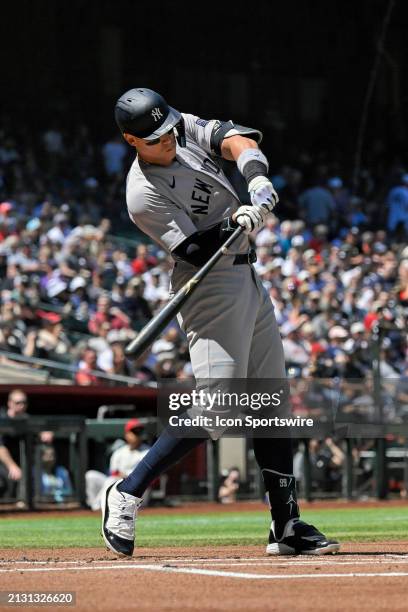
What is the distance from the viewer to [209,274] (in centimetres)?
624

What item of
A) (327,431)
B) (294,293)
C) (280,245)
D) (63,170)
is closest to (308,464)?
(327,431)

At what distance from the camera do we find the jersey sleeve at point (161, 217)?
20.3 feet

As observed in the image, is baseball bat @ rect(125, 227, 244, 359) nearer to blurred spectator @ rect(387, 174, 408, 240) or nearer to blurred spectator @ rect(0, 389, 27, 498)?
blurred spectator @ rect(0, 389, 27, 498)

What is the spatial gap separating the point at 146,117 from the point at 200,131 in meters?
0.36

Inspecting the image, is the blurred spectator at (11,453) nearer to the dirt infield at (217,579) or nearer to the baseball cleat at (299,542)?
the dirt infield at (217,579)

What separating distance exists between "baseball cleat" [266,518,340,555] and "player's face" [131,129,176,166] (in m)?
1.76

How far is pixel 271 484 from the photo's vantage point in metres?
6.36

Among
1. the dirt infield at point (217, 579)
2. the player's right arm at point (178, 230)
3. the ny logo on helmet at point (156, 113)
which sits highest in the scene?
the ny logo on helmet at point (156, 113)

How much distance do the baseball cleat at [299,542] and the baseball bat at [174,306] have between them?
1.08 m

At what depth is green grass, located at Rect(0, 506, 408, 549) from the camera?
308 inches

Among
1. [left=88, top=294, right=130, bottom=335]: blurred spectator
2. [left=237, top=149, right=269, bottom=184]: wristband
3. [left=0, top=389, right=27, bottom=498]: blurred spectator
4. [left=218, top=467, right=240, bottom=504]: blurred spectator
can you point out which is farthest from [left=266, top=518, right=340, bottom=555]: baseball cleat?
[left=88, top=294, right=130, bottom=335]: blurred spectator

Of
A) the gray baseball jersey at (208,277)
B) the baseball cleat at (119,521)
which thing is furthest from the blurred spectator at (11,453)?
the gray baseball jersey at (208,277)

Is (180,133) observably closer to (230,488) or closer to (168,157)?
(168,157)

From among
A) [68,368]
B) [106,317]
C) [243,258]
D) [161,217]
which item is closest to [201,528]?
[243,258]
